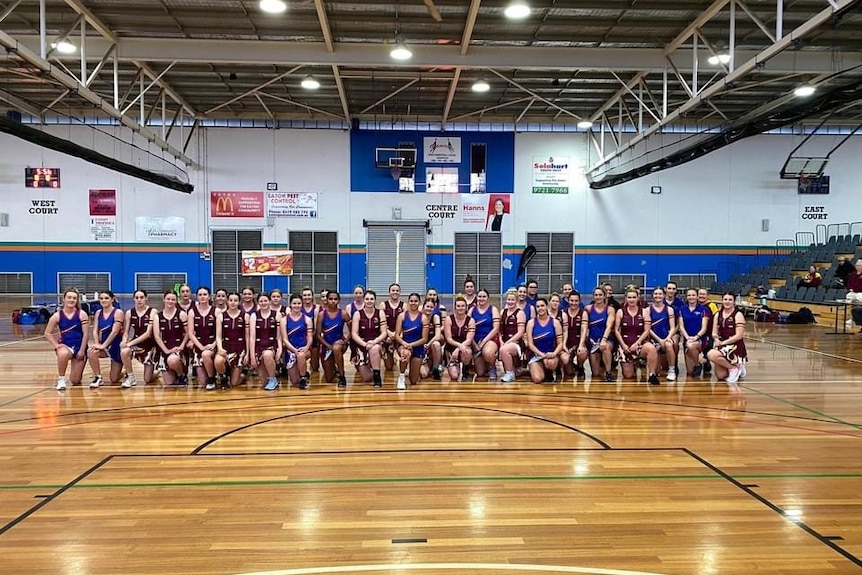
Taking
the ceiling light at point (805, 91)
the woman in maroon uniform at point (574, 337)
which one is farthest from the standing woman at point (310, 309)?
the ceiling light at point (805, 91)

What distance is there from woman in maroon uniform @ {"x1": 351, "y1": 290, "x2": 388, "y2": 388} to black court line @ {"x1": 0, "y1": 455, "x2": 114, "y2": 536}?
320 cm

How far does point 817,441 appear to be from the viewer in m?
4.75

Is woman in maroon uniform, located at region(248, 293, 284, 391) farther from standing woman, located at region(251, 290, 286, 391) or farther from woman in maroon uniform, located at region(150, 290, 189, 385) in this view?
woman in maroon uniform, located at region(150, 290, 189, 385)

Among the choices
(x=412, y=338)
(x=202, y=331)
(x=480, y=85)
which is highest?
(x=480, y=85)

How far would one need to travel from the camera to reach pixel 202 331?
23.0ft

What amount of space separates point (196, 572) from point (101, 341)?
5514mm

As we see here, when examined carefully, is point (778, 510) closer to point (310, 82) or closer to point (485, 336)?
point (485, 336)

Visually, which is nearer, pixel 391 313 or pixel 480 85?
pixel 391 313

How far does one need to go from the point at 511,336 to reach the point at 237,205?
15029mm

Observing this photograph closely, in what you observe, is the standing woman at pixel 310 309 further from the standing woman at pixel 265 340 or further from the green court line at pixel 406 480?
the green court line at pixel 406 480

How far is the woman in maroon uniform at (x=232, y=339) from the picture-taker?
6793 millimetres

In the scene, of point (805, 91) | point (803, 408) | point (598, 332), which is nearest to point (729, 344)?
point (803, 408)

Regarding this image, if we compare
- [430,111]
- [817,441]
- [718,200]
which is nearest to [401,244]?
[430,111]

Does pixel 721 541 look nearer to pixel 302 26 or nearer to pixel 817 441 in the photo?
pixel 817 441
